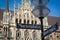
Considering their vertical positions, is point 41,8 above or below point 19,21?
above

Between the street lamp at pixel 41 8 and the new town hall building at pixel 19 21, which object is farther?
the new town hall building at pixel 19 21

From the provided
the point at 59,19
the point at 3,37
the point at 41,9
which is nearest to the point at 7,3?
the point at 3,37

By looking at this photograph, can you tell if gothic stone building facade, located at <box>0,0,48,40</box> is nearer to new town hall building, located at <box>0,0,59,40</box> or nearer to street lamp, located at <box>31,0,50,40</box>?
new town hall building, located at <box>0,0,59,40</box>

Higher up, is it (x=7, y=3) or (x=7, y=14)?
(x=7, y=3)

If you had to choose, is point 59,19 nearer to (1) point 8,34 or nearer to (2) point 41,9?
(1) point 8,34

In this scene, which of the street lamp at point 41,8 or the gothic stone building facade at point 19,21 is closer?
the street lamp at point 41,8

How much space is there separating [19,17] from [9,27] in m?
2.19

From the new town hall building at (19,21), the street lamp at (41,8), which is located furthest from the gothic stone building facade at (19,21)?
the street lamp at (41,8)

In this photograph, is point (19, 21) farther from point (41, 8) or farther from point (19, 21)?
point (41, 8)

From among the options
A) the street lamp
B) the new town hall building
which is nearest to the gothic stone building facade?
the new town hall building

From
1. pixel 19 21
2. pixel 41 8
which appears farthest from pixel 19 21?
pixel 41 8

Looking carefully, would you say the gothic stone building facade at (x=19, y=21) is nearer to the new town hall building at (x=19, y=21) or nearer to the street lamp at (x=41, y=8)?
the new town hall building at (x=19, y=21)

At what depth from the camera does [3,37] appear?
26266mm

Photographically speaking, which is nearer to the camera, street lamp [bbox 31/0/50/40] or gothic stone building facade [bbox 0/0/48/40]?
street lamp [bbox 31/0/50/40]
